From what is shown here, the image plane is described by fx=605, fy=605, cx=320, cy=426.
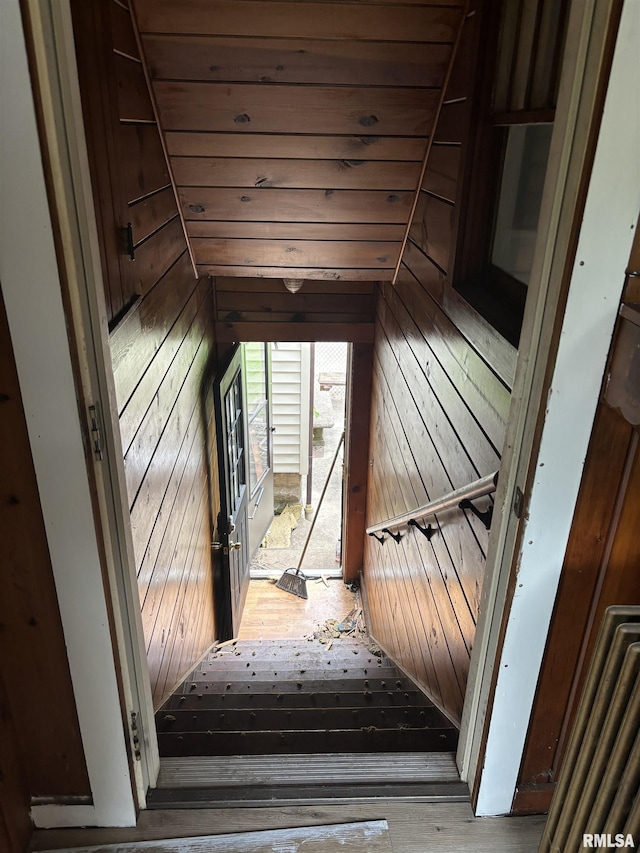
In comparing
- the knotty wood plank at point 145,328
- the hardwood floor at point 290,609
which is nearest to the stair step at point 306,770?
the knotty wood plank at point 145,328

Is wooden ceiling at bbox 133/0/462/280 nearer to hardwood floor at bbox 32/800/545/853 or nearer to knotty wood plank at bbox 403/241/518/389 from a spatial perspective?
knotty wood plank at bbox 403/241/518/389

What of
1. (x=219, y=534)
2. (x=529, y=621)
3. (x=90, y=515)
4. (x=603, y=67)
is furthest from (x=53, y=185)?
(x=219, y=534)

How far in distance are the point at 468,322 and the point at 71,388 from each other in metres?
1.04

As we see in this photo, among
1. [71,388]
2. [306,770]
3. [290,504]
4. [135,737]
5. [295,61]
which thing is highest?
[295,61]

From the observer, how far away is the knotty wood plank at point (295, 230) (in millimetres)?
2449

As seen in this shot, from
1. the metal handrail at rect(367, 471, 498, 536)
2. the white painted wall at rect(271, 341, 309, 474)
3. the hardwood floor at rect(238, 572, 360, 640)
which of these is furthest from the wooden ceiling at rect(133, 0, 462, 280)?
the white painted wall at rect(271, 341, 309, 474)

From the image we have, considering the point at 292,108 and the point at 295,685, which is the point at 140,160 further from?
the point at 295,685

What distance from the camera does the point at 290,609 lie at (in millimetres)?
4445

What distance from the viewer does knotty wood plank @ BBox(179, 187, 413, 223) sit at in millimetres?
2273

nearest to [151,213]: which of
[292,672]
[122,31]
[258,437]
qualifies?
[122,31]

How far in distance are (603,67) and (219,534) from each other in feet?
10.0

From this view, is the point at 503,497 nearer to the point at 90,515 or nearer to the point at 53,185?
the point at 90,515

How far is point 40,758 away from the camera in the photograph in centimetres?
137

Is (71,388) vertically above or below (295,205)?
below
